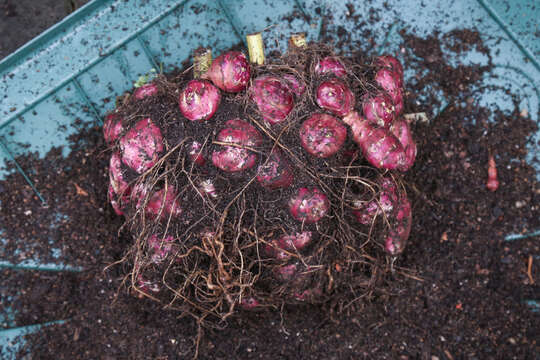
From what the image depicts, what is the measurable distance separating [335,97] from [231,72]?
10.9 inches

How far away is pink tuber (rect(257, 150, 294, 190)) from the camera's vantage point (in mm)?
957

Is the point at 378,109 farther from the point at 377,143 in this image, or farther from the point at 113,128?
the point at 113,128

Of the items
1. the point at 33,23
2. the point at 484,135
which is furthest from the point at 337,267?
the point at 33,23

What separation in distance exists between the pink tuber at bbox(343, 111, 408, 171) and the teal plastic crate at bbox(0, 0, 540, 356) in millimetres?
505

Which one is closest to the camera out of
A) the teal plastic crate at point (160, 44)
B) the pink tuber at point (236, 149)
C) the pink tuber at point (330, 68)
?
the pink tuber at point (236, 149)

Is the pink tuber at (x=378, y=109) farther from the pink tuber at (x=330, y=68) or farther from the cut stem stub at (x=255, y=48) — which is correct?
the cut stem stub at (x=255, y=48)

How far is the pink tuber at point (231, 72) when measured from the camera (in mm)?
987

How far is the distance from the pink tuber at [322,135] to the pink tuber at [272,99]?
7 centimetres

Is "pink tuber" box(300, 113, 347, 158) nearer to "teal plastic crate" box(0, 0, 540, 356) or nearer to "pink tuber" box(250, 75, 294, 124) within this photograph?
"pink tuber" box(250, 75, 294, 124)

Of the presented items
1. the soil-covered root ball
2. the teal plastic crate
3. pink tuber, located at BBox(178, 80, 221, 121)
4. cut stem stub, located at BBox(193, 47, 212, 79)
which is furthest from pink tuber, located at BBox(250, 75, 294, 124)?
the teal plastic crate

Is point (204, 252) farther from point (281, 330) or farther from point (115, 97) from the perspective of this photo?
point (115, 97)

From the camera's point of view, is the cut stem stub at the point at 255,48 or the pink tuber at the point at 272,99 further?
the cut stem stub at the point at 255,48

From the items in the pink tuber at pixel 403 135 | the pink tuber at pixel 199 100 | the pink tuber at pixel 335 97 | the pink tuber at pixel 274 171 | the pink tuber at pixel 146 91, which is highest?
the pink tuber at pixel 146 91

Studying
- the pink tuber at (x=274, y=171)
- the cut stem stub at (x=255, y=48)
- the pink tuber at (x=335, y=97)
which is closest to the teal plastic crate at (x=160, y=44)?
the cut stem stub at (x=255, y=48)
